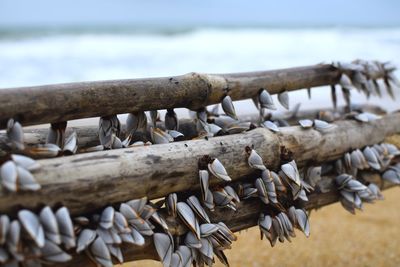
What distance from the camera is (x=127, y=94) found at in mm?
1637

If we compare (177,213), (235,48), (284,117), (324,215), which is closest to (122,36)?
(235,48)

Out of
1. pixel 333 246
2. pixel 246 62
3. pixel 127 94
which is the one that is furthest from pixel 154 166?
pixel 246 62

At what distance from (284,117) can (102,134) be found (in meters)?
1.18

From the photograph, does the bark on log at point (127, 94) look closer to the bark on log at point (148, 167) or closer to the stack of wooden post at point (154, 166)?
the stack of wooden post at point (154, 166)

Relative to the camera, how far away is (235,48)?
11.7 metres

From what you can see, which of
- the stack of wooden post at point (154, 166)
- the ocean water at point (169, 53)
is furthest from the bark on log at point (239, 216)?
the ocean water at point (169, 53)

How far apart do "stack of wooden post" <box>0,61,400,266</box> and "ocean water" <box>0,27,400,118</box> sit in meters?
3.20

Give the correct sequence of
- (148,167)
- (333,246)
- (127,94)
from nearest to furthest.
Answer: (148,167) → (127,94) → (333,246)

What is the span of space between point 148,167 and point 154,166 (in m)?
0.02

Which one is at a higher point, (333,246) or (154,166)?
(154,166)

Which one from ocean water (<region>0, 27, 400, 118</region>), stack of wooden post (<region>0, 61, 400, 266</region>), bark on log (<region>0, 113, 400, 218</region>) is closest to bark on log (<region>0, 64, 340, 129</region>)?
stack of wooden post (<region>0, 61, 400, 266</region>)

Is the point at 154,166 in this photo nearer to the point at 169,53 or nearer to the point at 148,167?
the point at 148,167

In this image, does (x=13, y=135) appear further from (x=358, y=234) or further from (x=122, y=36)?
(x=122, y=36)

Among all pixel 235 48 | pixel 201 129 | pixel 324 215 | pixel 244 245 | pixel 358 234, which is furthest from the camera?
pixel 235 48
